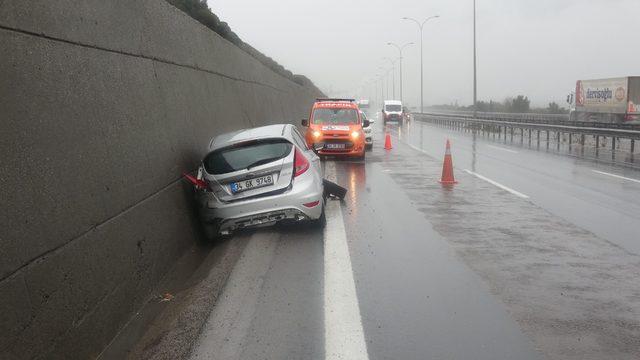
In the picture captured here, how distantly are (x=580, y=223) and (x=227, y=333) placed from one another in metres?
6.30

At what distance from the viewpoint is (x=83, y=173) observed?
491cm

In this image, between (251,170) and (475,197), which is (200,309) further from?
(475,197)

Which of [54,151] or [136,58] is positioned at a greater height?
[136,58]

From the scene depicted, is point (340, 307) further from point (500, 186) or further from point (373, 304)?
point (500, 186)

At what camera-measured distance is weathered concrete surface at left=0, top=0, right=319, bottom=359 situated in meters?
3.82

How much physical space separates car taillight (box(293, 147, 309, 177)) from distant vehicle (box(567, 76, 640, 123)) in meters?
37.5

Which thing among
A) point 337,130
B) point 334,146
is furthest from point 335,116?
point 334,146

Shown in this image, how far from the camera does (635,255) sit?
7.24 m

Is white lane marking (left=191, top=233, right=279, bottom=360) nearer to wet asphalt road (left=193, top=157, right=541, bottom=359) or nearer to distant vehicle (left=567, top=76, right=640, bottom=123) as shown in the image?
wet asphalt road (left=193, top=157, right=541, bottom=359)

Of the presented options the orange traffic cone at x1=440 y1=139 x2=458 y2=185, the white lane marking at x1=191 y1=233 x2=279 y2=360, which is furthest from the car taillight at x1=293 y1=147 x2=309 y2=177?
the orange traffic cone at x1=440 y1=139 x2=458 y2=185

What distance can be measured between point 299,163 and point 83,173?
3930 mm

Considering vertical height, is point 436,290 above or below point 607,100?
below

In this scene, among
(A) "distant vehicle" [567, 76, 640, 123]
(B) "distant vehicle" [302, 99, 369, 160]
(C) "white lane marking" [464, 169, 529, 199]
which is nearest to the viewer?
(C) "white lane marking" [464, 169, 529, 199]

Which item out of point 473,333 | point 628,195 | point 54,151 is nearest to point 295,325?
point 473,333
